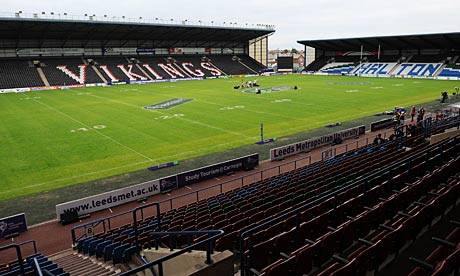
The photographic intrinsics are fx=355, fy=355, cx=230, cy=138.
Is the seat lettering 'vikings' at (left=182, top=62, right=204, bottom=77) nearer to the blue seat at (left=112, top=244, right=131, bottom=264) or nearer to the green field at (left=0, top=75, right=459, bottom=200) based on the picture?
the green field at (left=0, top=75, right=459, bottom=200)

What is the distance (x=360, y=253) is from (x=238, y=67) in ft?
331

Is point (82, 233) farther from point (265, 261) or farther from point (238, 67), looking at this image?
point (238, 67)

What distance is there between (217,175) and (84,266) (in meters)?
11.0

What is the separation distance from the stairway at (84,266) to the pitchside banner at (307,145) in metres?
Result: 14.2

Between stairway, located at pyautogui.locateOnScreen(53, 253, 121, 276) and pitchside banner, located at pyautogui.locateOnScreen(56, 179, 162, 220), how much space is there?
12.9ft

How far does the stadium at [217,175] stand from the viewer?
685 cm

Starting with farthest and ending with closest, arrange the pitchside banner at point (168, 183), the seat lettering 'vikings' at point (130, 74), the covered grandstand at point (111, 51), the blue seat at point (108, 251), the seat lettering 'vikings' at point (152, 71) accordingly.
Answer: the seat lettering 'vikings' at point (152, 71)
the seat lettering 'vikings' at point (130, 74)
the covered grandstand at point (111, 51)
the pitchside banner at point (168, 183)
the blue seat at point (108, 251)

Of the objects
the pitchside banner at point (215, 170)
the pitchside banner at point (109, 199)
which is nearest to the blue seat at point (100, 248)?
the pitchside banner at point (109, 199)

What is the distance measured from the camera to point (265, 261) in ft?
23.0

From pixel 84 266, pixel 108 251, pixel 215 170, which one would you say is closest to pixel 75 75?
pixel 215 170

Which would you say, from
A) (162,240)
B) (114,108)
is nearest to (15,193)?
(162,240)

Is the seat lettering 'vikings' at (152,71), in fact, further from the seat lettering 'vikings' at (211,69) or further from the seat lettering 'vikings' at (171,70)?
the seat lettering 'vikings' at (211,69)

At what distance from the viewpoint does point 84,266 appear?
10.0 meters

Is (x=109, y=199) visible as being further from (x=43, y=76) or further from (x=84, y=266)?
(x=43, y=76)
